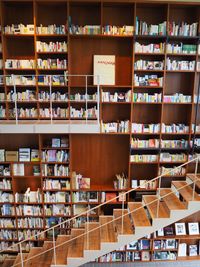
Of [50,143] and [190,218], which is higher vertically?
[50,143]

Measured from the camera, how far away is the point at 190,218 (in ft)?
15.6

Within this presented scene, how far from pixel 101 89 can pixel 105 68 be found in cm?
37

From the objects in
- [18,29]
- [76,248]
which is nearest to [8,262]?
[76,248]

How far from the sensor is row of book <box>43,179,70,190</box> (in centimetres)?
445

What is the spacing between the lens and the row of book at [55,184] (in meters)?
4.45

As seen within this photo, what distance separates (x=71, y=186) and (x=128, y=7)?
320 cm

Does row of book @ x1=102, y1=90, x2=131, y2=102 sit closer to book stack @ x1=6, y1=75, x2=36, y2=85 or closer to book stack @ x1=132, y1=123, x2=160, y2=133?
book stack @ x1=132, y1=123, x2=160, y2=133

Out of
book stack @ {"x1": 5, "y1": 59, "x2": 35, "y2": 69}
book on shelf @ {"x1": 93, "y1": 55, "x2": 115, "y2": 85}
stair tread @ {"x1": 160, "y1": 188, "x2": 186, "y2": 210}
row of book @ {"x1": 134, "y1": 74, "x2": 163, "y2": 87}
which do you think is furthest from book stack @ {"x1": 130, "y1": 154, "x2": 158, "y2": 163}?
book stack @ {"x1": 5, "y1": 59, "x2": 35, "y2": 69}

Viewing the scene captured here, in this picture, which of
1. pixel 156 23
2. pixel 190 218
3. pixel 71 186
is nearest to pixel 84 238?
pixel 71 186

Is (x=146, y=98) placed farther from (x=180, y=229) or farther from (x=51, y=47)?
(x=180, y=229)

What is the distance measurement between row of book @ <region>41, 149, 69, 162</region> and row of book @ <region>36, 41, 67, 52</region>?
5.51 feet

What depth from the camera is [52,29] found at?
13.1 ft

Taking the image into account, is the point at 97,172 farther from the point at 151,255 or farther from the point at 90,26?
the point at 90,26

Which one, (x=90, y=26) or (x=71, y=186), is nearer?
(x=90, y=26)
